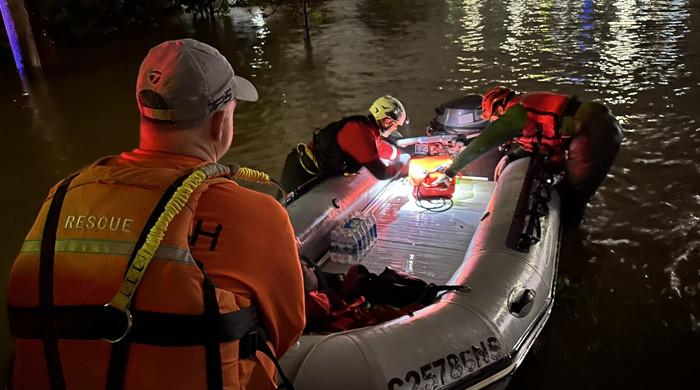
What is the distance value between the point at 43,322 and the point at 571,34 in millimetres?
10365

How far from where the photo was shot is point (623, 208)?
4.34 meters

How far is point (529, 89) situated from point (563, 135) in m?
3.96

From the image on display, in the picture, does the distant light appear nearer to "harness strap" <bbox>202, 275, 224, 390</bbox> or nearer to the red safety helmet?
the red safety helmet

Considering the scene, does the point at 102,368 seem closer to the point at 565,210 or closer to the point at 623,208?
the point at 565,210

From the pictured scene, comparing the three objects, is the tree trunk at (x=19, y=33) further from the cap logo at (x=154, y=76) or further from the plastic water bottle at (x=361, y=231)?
the cap logo at (x=154, y=76)

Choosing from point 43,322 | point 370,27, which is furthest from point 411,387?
point 370,27

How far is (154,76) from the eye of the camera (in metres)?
1.23

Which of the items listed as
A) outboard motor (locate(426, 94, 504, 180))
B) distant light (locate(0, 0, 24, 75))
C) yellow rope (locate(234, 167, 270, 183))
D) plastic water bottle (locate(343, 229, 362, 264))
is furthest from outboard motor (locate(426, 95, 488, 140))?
distant light (locate(0, 0, 24, 75))

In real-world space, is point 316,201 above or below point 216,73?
below

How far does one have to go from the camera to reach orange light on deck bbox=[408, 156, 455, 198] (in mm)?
3771

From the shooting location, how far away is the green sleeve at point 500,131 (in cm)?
346

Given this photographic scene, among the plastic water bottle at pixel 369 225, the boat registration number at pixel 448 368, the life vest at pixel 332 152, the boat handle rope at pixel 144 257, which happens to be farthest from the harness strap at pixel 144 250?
the life vest at pixel 332 152

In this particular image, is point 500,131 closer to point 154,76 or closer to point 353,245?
point 353,245

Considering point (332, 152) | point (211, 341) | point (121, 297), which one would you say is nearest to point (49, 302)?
point (121, 297)
